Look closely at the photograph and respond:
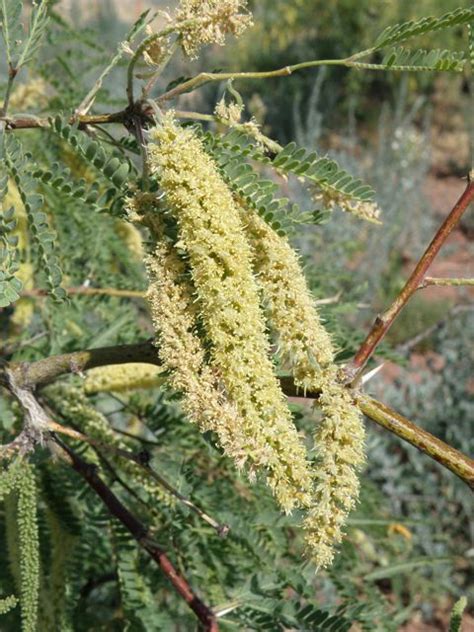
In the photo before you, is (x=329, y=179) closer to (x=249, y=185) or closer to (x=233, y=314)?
(x=249, y=185)

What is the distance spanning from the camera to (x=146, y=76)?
829mm

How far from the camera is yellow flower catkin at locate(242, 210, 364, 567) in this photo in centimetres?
72

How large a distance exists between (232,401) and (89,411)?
2.10ft

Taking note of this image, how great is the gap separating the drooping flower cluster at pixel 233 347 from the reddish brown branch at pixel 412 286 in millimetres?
33

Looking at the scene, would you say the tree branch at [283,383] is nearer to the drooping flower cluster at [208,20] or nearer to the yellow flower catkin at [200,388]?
the yellow flower catkin at [200,388]

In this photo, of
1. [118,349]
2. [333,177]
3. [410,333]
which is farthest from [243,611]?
[410,333]

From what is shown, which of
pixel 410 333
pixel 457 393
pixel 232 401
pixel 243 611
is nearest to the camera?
pixel 232 401

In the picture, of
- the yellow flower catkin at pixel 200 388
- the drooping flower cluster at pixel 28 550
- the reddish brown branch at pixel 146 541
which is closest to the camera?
the yellow flower catkin at pixel 200 388

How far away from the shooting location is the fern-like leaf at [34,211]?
2.75 ft

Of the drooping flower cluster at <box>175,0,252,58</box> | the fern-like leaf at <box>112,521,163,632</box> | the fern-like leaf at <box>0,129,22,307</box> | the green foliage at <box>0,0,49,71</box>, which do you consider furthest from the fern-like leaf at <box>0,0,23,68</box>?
the fern-like leaf at <box>112,521,163,632</box>

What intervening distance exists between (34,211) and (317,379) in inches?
13.7

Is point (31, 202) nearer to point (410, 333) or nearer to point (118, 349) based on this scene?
point (118, 349)

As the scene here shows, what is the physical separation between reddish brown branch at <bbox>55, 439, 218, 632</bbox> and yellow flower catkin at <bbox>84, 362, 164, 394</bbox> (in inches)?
9.7

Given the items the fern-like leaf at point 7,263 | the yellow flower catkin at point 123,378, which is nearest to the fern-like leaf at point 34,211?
the fern-like leaf at point 7,263
